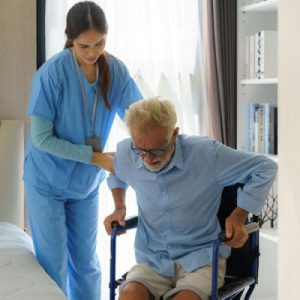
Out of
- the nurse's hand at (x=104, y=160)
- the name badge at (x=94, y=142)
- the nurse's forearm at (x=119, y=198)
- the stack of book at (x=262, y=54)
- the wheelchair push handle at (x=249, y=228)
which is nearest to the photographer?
the wheelchair push handle at (x=249, y=228)

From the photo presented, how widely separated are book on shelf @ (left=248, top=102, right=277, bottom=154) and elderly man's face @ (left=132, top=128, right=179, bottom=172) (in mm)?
1235

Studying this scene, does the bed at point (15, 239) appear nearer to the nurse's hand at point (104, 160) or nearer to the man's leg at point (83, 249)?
the man's leg at point (83, 249)

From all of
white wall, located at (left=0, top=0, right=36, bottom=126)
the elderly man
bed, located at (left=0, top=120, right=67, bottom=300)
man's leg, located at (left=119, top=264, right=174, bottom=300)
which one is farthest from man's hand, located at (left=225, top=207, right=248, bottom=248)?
white wall, located at (left=0, top=0, right=36, bottom=126)

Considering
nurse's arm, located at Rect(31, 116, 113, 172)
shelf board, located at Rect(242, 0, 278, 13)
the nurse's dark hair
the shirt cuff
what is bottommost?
the shirt cuff

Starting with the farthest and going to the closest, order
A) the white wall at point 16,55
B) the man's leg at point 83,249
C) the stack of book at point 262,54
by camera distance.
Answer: the stack of book at point 262,54, the white wall at point 16,55, the man's leg at point 83,249

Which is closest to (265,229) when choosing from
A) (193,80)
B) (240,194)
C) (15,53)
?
(193,80)

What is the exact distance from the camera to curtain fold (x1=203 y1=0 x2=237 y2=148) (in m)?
3.11

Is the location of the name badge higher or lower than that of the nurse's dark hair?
lower

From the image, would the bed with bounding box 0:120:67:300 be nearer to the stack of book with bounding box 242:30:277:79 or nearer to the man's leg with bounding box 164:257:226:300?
the man's leg with bounding box 164:257:226:300

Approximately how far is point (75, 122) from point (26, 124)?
66 cm

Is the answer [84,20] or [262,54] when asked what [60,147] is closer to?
[84,20]

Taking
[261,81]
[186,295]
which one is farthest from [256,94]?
[186,295]

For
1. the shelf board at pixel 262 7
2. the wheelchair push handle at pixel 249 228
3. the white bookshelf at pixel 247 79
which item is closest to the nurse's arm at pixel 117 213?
the wheelchair push handle at pixel 249 228

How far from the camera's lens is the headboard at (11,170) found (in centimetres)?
275
